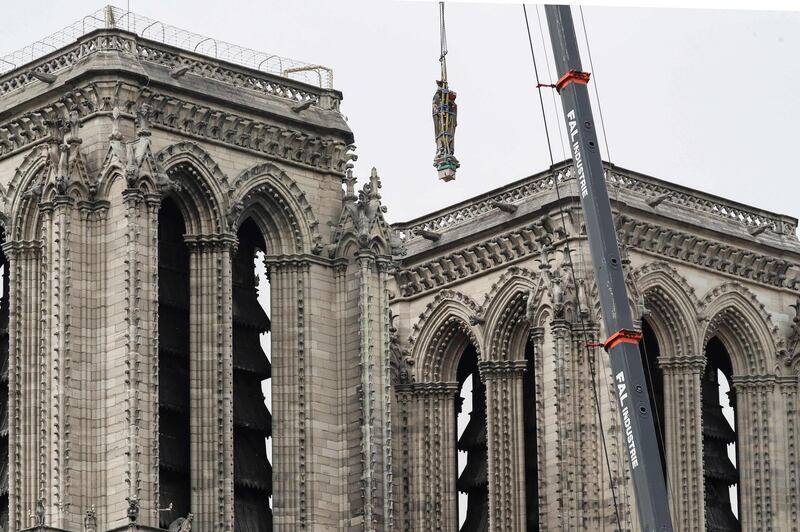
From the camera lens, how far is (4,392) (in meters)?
67.4

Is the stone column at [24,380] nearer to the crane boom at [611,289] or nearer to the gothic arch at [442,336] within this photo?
the gothic arch at [442,336]

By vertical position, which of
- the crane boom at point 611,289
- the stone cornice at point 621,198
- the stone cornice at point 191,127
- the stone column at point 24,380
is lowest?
the crane boom at point 611,289

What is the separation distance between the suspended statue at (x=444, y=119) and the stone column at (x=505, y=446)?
844 cm

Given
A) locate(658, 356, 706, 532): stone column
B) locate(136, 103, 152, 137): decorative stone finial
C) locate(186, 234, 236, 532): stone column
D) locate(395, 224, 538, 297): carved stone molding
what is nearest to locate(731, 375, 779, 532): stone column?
locate(658, 356, 706, 532): stone column

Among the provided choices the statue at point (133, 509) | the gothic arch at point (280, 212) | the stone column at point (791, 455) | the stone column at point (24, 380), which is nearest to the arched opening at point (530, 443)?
the stone column at point (791, 455)

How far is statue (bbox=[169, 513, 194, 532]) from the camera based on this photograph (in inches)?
2552

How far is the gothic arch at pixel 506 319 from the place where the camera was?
7662 cm

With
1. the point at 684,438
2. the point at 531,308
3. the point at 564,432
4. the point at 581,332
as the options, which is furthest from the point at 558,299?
the point at 684,438

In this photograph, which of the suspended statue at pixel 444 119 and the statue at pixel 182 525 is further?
the suspended statue at pixel 444 119

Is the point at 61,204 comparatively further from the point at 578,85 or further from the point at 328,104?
the point at 578,85

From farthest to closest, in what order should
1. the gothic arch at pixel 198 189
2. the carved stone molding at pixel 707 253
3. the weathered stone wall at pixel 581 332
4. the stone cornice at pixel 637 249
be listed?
the stone cornice at pixel 637 249 → the carved stone molding at pixel 707 253 → the weathered stone wall at pixel 581 332 → the gothic arch at pixel 198 189

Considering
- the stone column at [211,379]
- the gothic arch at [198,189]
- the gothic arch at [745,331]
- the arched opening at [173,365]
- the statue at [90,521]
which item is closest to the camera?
the statue at [90,521]

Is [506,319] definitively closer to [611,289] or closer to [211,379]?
[211,379]

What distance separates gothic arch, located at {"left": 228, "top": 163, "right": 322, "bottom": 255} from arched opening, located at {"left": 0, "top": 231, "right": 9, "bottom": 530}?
446 centimetres
